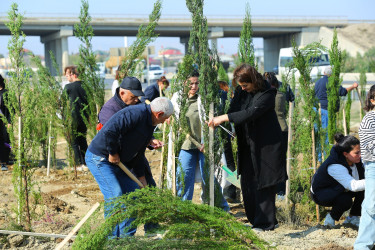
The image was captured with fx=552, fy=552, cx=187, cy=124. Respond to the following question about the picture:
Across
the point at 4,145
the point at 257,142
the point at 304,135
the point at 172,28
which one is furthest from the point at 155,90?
the point at 172,28

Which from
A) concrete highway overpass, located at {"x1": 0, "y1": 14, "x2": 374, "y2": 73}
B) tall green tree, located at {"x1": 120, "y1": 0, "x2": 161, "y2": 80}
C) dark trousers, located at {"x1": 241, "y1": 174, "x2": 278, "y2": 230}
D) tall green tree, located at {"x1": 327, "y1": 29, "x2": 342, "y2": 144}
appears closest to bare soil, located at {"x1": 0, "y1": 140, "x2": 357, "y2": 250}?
dark trousers, located at {"x1": 241, "y1": 174, "x2": 278, "y2": 230}

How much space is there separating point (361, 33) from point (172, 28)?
26869 mm

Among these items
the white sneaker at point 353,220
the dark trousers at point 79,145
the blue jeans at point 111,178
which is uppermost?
the blue jeans at point 111,178

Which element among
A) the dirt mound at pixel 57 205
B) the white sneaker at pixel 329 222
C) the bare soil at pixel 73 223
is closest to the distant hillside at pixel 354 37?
the bare soil at pixel 73 223

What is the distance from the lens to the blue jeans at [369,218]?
180 inches

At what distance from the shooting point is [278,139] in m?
5.23

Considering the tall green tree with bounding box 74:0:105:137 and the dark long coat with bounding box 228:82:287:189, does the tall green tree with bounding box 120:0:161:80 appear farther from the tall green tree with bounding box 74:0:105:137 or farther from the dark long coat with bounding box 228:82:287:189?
the dark long coat with bounding box 228:82:287:189

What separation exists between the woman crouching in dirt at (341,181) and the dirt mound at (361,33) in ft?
191

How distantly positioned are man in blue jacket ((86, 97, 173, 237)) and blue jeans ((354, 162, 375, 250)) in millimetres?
1746

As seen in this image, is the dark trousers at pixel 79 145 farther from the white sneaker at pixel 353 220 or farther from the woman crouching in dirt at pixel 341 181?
the white sneaker at pixel 353 220

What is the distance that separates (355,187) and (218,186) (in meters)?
1.38

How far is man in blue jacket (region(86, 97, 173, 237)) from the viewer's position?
4434mm

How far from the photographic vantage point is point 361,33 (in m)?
67.4

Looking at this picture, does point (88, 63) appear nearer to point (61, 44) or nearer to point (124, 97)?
point (124, 97)
